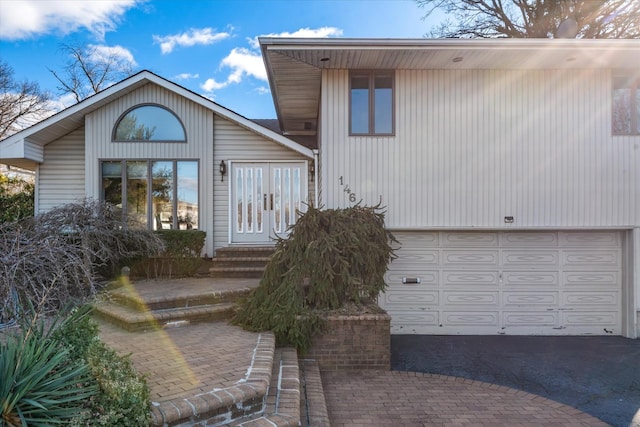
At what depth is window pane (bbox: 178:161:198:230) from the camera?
8406 millimetres

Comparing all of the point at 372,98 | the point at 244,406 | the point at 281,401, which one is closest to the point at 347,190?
the point at 372,98

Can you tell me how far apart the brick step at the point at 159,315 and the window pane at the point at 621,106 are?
25.2 ft

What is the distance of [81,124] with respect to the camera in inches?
331

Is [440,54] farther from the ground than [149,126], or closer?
farther from the ground

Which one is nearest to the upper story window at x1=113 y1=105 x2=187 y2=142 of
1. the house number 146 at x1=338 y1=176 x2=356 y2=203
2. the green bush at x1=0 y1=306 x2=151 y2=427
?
the house number 146 at x1=338 y1=176 x2=356 y2=203

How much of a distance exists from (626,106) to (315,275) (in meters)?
6.70

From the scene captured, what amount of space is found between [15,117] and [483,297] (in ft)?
71.8

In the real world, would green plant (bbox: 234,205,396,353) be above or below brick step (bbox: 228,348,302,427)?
above

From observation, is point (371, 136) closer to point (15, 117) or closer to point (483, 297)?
point (483, 297)

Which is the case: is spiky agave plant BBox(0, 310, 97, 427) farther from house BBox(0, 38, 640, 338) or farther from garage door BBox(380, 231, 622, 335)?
garage door BBox(380, 231, 622, 335)

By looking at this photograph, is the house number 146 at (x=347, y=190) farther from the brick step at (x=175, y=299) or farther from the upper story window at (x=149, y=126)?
the upper story window at (x=149, y=126)

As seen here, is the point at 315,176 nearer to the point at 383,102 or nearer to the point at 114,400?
the point at 383,102

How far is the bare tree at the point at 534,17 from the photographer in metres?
10.9

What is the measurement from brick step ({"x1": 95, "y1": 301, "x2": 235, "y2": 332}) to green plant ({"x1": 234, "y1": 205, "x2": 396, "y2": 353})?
46cm
